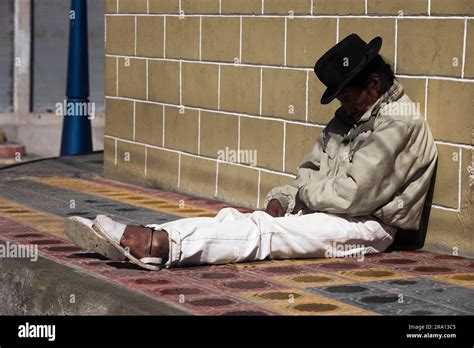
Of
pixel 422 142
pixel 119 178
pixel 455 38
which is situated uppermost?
pixel 455 38

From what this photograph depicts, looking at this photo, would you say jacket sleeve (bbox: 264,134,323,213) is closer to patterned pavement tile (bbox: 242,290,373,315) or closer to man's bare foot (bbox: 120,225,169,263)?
man's bare foot (bbox: 120,225,169,263)

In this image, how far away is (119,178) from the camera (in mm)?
9609

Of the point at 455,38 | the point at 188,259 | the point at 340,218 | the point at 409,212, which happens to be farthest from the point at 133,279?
the point at 455,38

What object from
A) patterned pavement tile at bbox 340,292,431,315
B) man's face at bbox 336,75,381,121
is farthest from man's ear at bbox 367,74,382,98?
patterned pavement tile at bbox 340,292,431,315

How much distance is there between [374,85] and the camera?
6066 mm

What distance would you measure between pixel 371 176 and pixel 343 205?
0.20m

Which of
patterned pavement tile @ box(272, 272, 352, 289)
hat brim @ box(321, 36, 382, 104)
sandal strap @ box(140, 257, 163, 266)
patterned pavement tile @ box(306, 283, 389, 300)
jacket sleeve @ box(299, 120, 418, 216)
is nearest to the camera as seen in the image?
patterned pavement tile @ box(306, 283, 389, 300)

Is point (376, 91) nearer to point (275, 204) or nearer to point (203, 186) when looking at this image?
point (275, 204)

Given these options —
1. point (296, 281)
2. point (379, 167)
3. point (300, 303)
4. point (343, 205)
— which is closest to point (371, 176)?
point (379, 167)

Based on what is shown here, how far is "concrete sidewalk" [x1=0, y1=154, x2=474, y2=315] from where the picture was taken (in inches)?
196

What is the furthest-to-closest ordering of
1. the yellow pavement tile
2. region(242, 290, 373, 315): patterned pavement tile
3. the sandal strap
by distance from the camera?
the yellow pavement tile, the sandal strap, region(242, 290, 373, 315): patterned pavement tile

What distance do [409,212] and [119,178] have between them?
13.1 ft

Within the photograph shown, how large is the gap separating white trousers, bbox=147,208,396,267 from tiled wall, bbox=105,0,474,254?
551 millimetres

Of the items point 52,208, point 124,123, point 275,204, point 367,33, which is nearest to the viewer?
point 275,204
